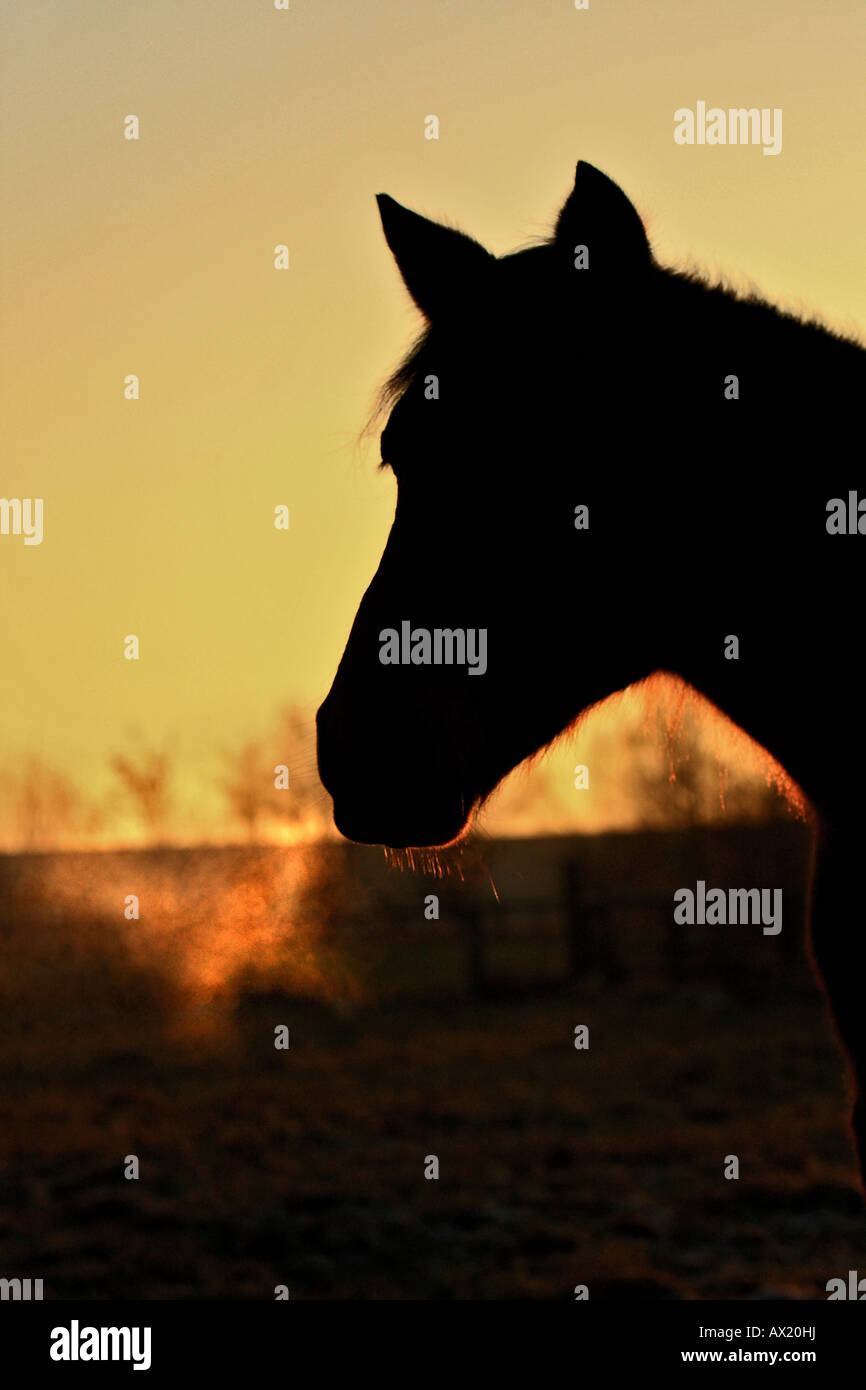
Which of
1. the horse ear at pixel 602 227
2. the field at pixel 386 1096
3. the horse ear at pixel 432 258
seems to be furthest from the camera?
the field at pixel 386 1096

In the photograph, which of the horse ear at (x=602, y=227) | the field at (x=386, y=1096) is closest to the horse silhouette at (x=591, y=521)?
the horse ear at (x=602, y=227)

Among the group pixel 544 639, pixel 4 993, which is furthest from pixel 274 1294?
pixel 4 993

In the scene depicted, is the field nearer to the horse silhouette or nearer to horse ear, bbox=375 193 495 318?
the horse silhouette

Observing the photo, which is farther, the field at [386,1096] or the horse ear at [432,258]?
the field at [386,1096]

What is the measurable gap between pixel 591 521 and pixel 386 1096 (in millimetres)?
14201

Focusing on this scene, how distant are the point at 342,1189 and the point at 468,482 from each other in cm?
991

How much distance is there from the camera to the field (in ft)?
29.8

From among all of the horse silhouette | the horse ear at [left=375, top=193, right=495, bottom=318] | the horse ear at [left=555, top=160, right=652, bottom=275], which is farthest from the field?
the horse ear at [left=555, top=160, right=652, bottom=275]

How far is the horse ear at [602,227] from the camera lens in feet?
7.04

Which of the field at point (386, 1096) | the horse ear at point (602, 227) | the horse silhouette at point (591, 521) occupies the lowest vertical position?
the field at point (386, 1096)

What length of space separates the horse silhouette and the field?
88 cm

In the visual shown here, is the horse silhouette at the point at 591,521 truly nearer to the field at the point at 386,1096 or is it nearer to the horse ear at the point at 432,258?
the horse ear at the point at 432,258

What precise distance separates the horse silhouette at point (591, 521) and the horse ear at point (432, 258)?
7 centimetres
